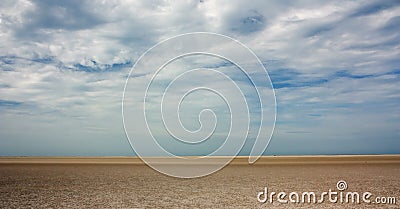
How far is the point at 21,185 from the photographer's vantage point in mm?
29984

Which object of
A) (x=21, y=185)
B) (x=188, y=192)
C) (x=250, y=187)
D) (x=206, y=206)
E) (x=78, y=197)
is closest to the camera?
(x=206, y=206)

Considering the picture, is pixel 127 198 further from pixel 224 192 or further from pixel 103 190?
pixel 224 192

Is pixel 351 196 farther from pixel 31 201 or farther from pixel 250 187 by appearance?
pixel 31 201

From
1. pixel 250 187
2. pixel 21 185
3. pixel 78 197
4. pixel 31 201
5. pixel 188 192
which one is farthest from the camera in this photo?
pixel 21 185

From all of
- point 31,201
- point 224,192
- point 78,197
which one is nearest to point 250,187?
point 224,192

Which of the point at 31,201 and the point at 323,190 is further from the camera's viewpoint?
the point at 323,190

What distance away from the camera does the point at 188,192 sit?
24.9 metres

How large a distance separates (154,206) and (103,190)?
7795mm

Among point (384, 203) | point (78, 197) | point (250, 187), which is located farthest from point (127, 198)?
point (384, 203)

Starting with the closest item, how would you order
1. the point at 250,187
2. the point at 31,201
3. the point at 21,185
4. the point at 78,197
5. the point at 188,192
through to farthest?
the point at 31,201 < the point at 78,197 < the point at 188,192 < the point at 250,187 < the point at 21,185

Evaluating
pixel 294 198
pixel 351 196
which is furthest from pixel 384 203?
pixel 294 198

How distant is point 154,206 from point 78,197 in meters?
5.96

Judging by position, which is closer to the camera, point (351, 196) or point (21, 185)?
point (351, 196)

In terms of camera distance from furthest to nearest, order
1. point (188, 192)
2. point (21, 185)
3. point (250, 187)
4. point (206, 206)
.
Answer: point (21, 185)
point (250, 187)
point (188, 192)
point (206, 206)
